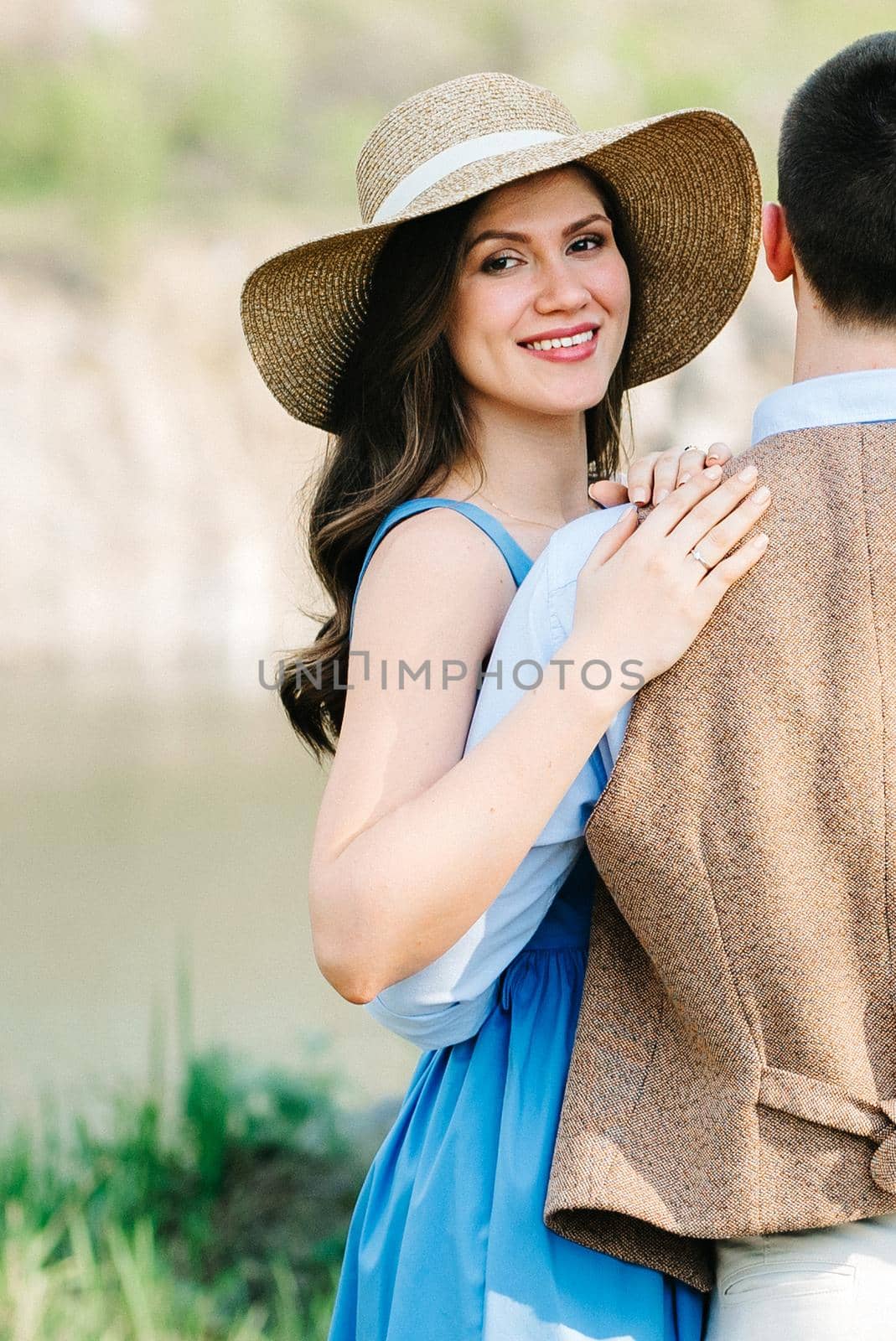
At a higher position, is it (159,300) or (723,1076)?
(159,300)

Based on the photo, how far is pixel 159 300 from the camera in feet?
32.3

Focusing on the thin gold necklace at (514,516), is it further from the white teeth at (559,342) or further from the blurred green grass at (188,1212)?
the blurred green grass at (188,1212)

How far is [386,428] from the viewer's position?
65.3 inches

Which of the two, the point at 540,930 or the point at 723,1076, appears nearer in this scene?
the point at 723,1076

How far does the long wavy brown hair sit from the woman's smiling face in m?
0.02

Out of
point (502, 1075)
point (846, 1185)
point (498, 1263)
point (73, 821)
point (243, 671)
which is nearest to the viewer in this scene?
point (846, 1185)

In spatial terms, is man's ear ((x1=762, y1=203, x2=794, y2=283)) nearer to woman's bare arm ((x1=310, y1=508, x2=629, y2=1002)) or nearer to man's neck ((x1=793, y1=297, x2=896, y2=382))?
man's neck ((x1=793, y1=297, x2=896, y2=382))

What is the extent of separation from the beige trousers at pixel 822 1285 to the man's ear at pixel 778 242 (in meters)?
0.71

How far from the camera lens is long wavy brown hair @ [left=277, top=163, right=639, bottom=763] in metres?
1.56

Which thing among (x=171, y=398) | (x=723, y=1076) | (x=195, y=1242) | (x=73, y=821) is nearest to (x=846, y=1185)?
(x=723, y=1076)

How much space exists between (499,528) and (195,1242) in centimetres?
193

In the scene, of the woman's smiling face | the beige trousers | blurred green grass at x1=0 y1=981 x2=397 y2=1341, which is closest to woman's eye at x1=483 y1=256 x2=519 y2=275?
the woman's smiling face

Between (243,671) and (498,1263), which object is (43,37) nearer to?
(243,671)

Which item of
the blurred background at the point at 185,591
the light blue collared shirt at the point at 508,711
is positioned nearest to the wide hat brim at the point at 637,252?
the light blue collared shirt at the point at 508,711
